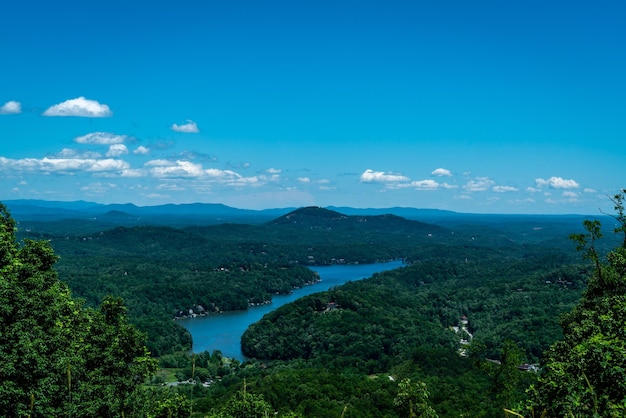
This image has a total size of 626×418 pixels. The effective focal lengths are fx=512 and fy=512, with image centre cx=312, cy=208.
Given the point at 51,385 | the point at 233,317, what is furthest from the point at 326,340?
the point at 51,385

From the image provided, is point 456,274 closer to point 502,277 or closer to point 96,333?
point 502,277

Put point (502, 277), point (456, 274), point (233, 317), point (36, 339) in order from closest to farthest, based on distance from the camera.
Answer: point (36, 339), point (233, 317), point (502, 277), point (456, 274)

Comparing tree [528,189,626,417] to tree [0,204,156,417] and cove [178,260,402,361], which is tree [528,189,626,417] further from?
cove [178,260,402,361]

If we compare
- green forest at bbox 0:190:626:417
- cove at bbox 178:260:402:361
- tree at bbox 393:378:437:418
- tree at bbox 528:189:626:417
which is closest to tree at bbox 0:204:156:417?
green forest at bbox 0:190:626:417

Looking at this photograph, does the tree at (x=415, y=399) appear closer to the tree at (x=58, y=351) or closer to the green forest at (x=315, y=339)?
the green forest at (x=315, y=339)

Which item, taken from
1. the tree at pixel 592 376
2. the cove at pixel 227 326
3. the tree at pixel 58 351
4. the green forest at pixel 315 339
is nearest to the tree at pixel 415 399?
the green forest at pixel 315 339

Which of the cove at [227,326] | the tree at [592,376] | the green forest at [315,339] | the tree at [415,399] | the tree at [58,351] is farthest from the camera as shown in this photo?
the cove at [227,326]
